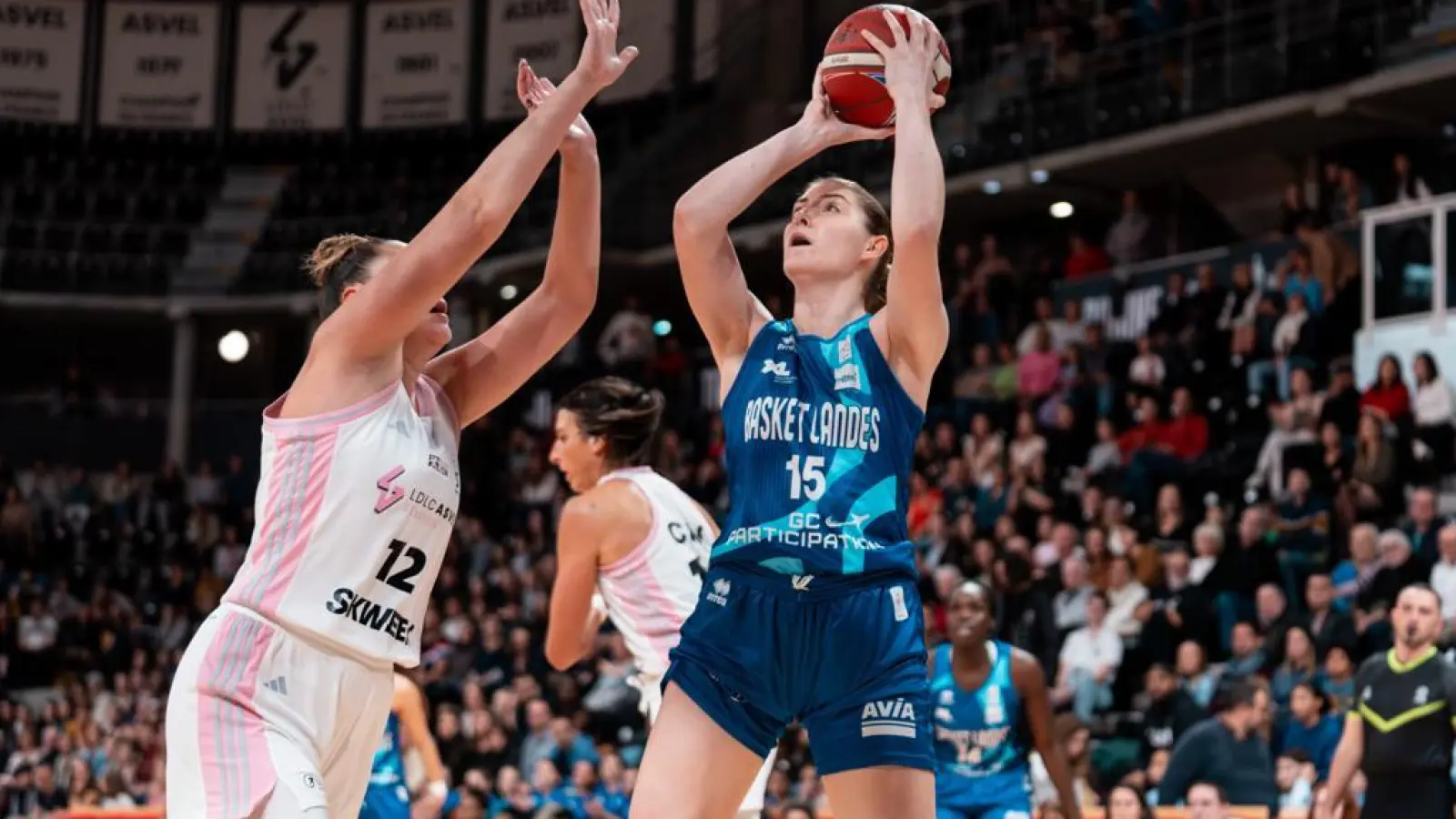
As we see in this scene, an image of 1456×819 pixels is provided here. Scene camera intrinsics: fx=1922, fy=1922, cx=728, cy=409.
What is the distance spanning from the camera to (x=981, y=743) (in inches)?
330

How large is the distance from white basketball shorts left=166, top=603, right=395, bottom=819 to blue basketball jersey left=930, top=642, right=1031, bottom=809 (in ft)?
15.0

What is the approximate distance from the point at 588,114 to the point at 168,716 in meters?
24.0

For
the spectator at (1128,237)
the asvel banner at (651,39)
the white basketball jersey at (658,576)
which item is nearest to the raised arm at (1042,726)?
the white basketball jersey at (658,576)

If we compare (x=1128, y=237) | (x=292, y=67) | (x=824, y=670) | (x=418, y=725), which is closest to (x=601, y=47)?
(x=824, y=670)

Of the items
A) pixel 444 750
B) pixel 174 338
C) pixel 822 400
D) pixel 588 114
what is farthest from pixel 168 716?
pixel 174 338

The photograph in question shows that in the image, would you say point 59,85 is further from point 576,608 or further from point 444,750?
point 576,608

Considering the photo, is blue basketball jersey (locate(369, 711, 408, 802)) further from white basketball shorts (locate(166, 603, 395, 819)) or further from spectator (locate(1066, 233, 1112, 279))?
spectator (locate(1066, 233, 1112, 279))

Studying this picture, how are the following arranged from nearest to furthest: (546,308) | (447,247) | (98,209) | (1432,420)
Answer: (447,247) → (546,308) → (1432,420) → (98,209)

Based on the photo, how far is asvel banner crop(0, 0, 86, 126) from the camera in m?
30.0

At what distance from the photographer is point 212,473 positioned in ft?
90.1

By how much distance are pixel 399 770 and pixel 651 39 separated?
1948cm

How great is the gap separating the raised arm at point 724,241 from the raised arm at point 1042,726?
4058 millimetres

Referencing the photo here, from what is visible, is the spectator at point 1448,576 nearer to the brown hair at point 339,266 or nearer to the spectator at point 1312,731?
the spectator at point 1312,731

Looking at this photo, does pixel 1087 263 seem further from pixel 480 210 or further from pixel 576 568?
pixel 480 210
